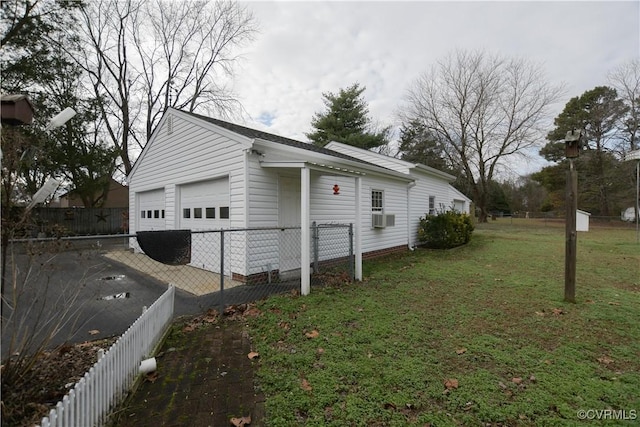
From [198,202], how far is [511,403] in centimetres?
728

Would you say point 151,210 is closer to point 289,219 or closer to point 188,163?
point 188,163

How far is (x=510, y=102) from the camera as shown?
2362 cm

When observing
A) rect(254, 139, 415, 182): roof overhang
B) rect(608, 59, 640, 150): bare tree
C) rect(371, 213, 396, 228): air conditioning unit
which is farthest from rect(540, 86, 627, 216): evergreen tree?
rect(254, 139, 415, 182): roof overhang

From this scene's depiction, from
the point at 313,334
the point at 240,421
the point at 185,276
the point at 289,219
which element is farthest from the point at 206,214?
the point at 240,421

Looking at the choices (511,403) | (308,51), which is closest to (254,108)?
(308,51)

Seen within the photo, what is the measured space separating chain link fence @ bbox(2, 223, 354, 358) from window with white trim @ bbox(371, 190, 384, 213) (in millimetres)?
1738

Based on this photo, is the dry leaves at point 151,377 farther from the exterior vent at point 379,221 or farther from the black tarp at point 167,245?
the exterior vent at point 379,221

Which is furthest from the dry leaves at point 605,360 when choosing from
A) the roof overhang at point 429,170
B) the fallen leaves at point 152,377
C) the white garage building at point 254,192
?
the roof overhang at point 429,170

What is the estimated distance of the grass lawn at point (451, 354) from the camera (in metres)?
2.13

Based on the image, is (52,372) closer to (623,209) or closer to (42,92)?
(42,92)

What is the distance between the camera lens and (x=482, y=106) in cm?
2323

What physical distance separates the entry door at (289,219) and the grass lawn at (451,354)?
1585mm

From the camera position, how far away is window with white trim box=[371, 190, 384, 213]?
9352mm

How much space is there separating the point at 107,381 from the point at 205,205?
5641 mm
